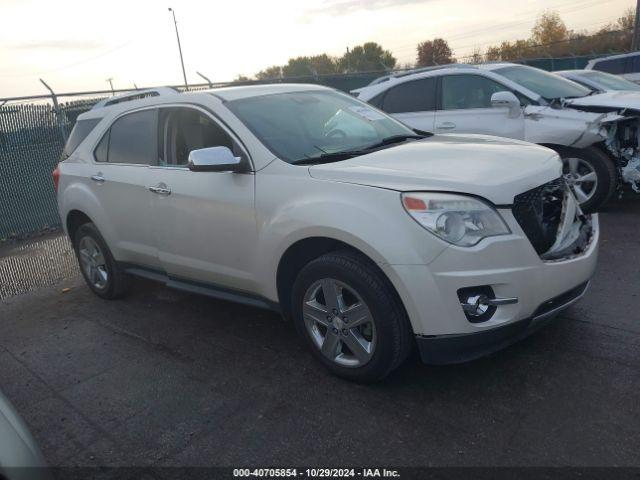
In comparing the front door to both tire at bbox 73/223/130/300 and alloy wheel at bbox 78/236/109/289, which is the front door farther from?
alloy wheel at bbox 78/236/109/289

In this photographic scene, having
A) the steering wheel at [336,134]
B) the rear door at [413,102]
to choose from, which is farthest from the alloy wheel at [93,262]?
the rear door at [413,102]

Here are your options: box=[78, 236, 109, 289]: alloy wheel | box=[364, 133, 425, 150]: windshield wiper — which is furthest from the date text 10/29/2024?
box=[78, 236, 109, 289]: alloy wheel

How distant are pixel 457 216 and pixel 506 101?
13.9ft

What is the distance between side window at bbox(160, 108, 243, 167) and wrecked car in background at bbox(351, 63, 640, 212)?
3.88 m

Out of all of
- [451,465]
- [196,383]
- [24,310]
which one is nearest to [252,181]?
[196,383]

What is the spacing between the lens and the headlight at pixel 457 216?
9.71 feet

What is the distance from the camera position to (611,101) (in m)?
6.70

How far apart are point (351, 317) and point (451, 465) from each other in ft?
3.18

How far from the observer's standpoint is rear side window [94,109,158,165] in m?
4.60

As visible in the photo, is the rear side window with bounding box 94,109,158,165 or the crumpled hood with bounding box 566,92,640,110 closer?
the rear side window with bounding box 94,109,158,165

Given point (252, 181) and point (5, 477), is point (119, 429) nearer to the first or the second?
point (5, 477)

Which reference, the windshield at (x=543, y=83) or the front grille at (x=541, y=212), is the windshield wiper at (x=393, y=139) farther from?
the windshield at (x=543, y=83)

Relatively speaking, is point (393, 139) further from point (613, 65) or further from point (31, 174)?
point (613, 65)

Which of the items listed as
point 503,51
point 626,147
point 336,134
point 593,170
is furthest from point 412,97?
point 503,51
